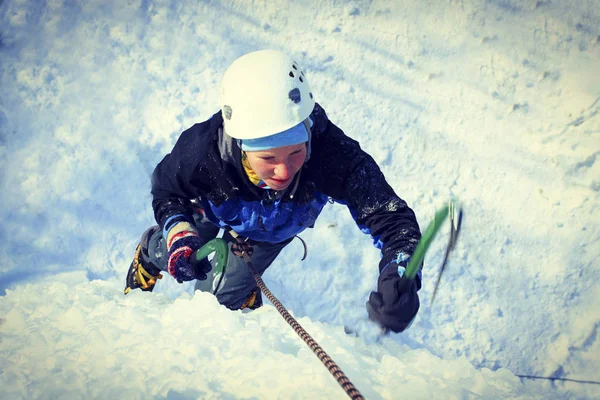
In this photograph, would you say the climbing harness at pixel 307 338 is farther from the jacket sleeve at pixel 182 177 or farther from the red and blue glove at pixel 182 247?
the jacket sleeve at pixel 182 177

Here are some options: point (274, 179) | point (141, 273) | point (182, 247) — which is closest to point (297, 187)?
point (274, 179)

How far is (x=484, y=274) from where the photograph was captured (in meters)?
3.67

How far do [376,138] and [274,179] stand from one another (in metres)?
2.37

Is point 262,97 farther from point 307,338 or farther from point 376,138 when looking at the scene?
point 376,138

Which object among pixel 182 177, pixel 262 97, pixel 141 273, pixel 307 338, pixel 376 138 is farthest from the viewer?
pixel 376 138

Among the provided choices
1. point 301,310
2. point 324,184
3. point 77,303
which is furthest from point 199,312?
point 301,310

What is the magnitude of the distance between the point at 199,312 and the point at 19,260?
2632 millimetres

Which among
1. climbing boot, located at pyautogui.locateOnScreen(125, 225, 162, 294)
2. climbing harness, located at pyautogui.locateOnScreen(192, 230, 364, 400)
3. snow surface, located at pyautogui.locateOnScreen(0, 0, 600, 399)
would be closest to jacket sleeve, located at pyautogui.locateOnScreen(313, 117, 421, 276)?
climbing harness, located at pyautogui.locateOnScreen(192, 230, 364, 400)

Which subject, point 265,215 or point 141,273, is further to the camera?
point 141,273

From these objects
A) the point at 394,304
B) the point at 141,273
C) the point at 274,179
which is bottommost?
the point at 141,273

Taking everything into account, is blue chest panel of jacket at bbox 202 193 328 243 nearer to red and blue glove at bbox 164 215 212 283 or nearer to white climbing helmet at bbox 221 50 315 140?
red and blue glove at bbox 164 215 212 283

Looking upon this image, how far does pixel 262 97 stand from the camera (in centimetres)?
186

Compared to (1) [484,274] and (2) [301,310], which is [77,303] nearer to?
(2) [301,310]

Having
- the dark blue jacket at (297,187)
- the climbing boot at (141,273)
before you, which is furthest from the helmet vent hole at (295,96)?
the climbing boot at (141,273)
